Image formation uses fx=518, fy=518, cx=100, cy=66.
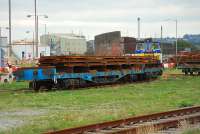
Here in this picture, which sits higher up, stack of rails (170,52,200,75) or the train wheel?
stack of rails (170,52,200,75)

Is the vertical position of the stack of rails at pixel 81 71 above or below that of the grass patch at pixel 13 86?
above

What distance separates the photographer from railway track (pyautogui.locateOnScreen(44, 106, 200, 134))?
12.7 metres

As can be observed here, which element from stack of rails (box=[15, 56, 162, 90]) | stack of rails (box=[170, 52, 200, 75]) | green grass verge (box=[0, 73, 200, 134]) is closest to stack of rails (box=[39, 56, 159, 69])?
stack of rails (box=[15, 56, 162, 90])

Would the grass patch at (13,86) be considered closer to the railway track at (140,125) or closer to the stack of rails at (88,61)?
the stack of rails at (88,61)

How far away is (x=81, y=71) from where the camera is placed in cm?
3148

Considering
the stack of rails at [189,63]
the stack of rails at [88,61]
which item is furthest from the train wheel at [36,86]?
the stack of rails at [189,63]

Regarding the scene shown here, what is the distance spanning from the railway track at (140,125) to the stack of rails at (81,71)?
43.0 feet

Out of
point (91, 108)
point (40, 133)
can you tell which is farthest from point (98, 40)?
point (40, 133)

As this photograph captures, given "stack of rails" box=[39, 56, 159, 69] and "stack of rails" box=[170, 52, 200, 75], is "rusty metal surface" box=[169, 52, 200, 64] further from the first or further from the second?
"stack of rails" box=[39, 56, 159, 69]

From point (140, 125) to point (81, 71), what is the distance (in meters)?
Result: 17.7

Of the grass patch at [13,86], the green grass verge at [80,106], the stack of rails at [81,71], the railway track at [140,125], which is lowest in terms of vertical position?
the grass patch at [13,86]

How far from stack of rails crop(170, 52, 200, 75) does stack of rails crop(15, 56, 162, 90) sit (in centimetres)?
1066

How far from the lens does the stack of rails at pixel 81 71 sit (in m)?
28.8

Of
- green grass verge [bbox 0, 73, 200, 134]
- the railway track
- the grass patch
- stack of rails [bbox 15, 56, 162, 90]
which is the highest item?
stack of rails [bbox 15, 56, 162, 90]
